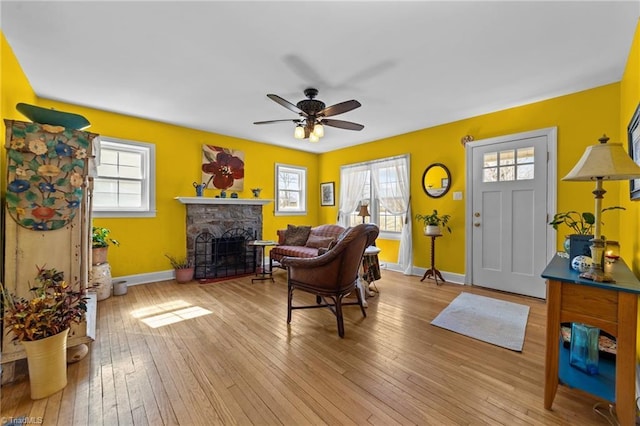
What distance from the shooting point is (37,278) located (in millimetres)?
1812

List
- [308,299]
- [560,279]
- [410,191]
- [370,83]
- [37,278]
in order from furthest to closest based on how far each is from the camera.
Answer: [410,191]
[308,299]
[370,83]
[37,278]
[560,279]

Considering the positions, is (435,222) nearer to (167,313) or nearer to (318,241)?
(318,241)

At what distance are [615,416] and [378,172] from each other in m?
4.16

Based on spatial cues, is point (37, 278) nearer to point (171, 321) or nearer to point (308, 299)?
point (171, 321)

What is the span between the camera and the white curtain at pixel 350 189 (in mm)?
5406

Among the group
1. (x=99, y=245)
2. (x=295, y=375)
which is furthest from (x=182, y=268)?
(x=295, y=375)

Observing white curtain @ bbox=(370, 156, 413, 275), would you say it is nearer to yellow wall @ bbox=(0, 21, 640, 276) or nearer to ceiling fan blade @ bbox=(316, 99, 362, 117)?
yellow wall @ bbox=(0, 21, 640, 276)

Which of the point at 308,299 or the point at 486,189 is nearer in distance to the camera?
the point at 308,299

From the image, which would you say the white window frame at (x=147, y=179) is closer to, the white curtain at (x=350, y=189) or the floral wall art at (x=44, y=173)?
the floral wall art at (x=44, y=173)

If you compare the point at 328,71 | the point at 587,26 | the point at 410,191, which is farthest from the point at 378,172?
the point at 587,26

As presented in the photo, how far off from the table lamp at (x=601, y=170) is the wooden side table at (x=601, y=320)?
0.08 metres

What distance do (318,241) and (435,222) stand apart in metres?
1.89

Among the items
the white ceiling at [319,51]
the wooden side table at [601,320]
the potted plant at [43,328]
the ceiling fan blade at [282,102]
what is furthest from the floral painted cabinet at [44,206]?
the wooden side table at [601,320]

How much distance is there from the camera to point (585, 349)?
1.64 meters
